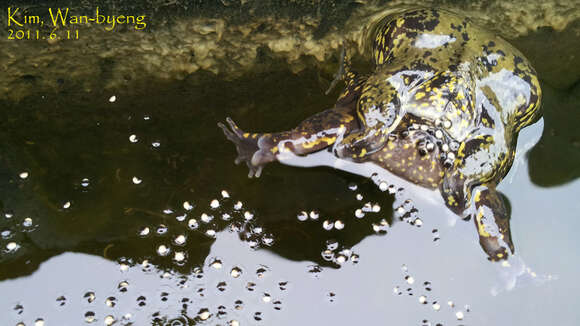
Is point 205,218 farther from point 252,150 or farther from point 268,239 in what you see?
point 252,150

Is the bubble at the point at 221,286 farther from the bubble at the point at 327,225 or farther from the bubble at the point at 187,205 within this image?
the bubble at the point at 327,225

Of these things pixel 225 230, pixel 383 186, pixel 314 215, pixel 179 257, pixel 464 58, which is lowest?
pixel 179 257

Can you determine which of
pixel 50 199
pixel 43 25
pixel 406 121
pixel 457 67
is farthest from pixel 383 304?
pixel 43 25

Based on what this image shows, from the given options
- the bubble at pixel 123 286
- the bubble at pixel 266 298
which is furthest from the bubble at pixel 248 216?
the bubble at pixel 123 286

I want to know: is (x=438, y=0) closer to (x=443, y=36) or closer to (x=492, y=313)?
(x=443, y=36)

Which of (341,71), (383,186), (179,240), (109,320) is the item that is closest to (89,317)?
(109,320)

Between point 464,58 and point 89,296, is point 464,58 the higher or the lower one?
the higher one
